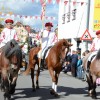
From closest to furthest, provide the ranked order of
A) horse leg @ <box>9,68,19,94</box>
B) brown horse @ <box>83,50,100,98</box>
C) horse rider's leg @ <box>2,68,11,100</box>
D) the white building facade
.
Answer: horse rider's leg @ <box>2,68,11,100</box> → horse leg @ <box>9,68,19,94</box> → brown horse @ <box>83,50,100,98</box> → the white building facade

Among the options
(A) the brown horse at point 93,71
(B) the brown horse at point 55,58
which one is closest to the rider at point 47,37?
(B) the brown horse at point 55,58

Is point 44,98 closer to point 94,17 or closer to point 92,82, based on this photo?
point 92,82

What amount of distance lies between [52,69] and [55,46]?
819mm

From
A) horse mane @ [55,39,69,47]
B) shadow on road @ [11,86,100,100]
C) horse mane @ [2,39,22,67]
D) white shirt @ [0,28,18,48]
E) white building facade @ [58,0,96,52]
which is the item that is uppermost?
white building facade @ [58,0,96,52]

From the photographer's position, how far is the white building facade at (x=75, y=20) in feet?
90.8

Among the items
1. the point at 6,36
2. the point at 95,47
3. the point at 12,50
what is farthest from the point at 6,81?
Result: the point at 95,47

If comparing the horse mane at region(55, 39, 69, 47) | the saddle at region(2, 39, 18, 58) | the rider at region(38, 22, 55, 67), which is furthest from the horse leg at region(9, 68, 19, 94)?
the rider at region(38, 22, 55, 67)

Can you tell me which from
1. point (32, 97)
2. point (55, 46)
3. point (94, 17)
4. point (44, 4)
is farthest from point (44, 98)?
point (94, 17)

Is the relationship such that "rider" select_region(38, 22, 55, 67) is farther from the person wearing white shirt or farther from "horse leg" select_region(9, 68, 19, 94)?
"horse leg" select_region(9, 68, 19, 94)

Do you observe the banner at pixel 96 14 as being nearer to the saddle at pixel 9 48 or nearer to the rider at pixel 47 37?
the rider at pixel 47 37

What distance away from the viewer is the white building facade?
90.8ft

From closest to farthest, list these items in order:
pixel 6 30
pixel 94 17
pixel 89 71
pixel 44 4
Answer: pixel 6 30, pixel 89 71, pixel 44 4, pixel 94 17

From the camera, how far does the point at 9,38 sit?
12.6 m

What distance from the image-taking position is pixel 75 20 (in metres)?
31.6
